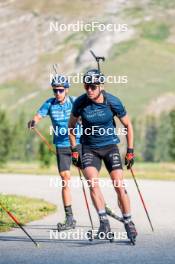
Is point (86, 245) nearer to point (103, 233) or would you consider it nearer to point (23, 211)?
point (103, 233)

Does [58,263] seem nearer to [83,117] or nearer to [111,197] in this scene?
[83,117]

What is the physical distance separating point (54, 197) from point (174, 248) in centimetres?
1187

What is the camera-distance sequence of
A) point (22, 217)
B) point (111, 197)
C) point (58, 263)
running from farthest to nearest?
point (111, 197) < point (22, 217) < point (58, 263)

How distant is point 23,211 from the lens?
1545cm

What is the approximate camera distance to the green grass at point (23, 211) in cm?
1309

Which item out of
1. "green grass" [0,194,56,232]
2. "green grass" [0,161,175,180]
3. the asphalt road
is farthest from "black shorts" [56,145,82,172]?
"green grass" [0,161,175,180]

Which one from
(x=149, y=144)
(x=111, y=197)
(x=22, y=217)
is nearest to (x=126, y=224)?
(x=22, y=217)

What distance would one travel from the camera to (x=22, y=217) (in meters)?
14.3

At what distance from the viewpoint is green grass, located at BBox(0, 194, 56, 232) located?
42.9 ft

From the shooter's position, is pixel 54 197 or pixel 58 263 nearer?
pixel 58 263

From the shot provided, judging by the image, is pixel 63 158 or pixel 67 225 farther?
pixel 63 158

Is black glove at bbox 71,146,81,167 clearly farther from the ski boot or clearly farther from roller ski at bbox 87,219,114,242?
the ski boot

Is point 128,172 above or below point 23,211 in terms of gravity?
above

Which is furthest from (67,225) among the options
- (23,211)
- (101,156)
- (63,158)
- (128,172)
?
(128,172)
